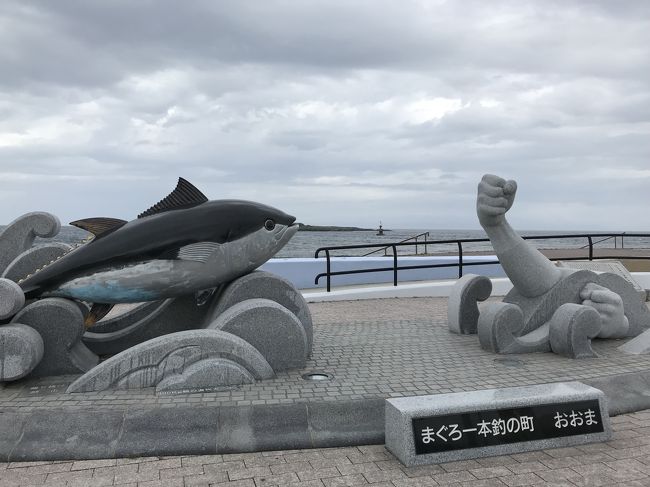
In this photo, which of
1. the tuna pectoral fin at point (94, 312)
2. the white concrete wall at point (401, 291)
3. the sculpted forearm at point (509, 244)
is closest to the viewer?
the tuna pectoral fin at point (94, 312)

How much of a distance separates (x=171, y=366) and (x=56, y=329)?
148 cm

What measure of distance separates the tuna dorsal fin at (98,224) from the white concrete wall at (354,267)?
25.0ft

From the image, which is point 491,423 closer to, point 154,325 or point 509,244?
point 509,244

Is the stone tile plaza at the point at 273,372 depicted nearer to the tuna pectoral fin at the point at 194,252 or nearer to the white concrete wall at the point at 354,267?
the tuna pectoral fin at the point at 194,252

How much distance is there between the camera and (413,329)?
913 centimetres

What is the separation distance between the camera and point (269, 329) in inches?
241

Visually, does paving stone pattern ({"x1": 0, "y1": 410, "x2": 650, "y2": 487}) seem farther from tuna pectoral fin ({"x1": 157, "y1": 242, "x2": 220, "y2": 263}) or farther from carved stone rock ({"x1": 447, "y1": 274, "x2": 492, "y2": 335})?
carved stone rock ({"x1": 447, "y1": 274, "x2": 492, "y2": 335})

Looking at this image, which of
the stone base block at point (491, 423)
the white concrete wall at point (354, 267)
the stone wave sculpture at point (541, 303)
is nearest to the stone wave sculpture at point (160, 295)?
the stone base block at point (491, 423)

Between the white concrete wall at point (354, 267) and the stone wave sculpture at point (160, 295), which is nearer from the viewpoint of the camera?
the stone wave sculpture at point (160, 295)

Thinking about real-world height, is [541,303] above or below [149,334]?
above

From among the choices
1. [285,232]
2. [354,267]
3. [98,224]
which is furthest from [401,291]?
[98,224]

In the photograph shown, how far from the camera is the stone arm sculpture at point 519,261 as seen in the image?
744 cm

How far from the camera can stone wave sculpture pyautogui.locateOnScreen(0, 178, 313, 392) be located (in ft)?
18.2

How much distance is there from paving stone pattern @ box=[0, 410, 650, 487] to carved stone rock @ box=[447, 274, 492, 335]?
13.4ft
